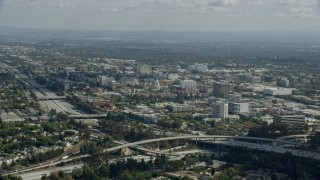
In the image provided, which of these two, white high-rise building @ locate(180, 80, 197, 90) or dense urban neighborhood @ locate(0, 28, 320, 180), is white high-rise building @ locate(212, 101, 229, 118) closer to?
dense urban neighborhood @ locate(0, 28, 320, 180)

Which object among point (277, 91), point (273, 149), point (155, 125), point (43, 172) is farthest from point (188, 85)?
point (43, 172)

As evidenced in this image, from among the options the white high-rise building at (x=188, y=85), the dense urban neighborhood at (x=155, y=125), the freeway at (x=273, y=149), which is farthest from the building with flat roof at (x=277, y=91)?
the freeway at (x=273, y=149)

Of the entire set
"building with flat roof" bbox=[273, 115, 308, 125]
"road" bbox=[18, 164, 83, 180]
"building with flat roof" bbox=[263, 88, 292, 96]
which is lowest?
"building with flat roof" bbox=[263, 88, 292, 96]

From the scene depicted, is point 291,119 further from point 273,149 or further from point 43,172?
point 43,172

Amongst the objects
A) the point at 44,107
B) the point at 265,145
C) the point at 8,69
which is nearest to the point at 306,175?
the point at 265,145

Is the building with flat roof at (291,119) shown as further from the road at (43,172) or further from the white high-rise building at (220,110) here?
the road at (43,172)

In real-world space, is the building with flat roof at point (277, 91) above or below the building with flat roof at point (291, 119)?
below

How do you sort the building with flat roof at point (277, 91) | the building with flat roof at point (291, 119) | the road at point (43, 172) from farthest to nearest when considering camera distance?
the building with flat roof at point (277, 91), the building with flat roof at point (291, 119), the road at point (43, 172)

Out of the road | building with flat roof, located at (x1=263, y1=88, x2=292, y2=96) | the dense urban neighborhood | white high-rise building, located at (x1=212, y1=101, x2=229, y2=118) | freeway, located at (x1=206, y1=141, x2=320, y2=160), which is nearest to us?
the road

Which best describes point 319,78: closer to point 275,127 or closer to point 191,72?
point 191,72

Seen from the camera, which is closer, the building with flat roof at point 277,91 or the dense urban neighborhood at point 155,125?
the dense urban neighborhood at point 155,125

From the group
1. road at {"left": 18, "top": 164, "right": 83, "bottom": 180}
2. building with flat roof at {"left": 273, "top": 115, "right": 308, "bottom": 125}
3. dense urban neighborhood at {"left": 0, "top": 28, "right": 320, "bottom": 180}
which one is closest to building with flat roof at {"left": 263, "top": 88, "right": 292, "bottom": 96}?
dense urban neighborhood at {"left": 0, "top": 28, "right": 320, "bottom": 180}

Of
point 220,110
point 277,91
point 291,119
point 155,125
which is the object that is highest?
point 220,110
